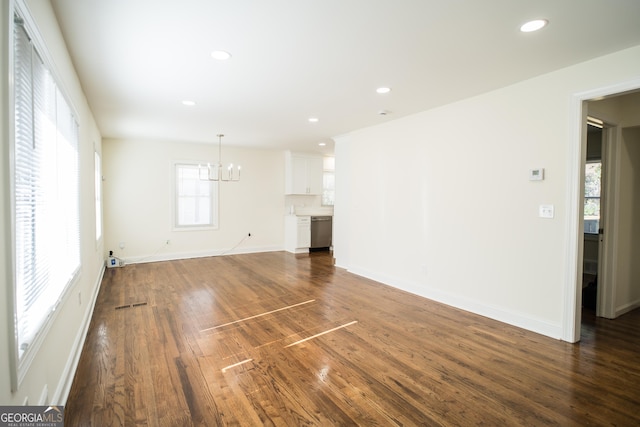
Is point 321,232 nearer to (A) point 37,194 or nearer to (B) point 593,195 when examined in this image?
(B) point 593,195

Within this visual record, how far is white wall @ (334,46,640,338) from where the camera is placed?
303 cm

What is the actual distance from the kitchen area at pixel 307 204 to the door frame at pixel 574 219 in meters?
5.63

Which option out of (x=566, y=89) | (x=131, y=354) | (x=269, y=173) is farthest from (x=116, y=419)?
(x=269, y=173)

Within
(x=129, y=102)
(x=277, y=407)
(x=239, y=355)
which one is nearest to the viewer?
(x=277, y=407)

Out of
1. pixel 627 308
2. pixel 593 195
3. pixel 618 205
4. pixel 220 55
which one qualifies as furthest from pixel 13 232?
pixel 593 195

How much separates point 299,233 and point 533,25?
6.27 metres

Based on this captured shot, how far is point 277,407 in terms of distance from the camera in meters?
2.02

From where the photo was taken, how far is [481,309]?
145 inches

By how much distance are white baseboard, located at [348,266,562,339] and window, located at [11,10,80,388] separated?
3.91m

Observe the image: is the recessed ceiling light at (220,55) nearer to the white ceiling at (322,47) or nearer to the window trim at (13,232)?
the white ceiling at (322,47)

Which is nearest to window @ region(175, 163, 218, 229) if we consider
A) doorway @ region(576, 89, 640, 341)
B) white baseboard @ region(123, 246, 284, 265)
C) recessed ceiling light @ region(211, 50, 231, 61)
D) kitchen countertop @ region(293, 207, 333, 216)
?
white baseboard @ region(123, 246, 284, 265)

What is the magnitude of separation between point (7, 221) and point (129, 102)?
3.36 metres

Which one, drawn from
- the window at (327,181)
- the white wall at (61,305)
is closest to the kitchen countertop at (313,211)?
the window at (327,181)

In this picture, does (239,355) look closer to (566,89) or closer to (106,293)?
(106,293)
